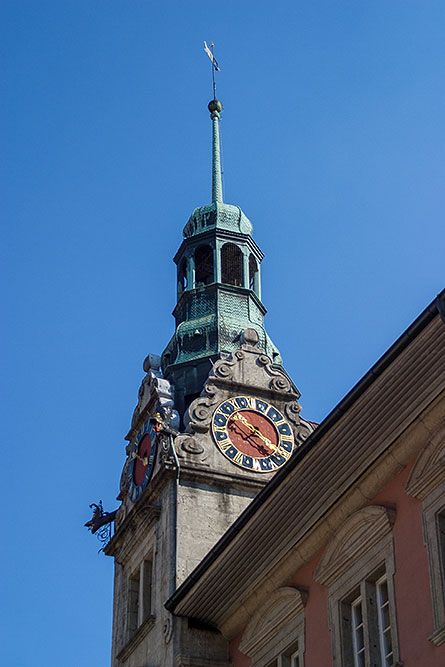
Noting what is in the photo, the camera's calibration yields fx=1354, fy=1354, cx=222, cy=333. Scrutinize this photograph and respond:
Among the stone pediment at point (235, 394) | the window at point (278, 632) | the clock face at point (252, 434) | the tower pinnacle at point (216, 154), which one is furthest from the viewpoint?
the tower pinnacle at point (216, 154)

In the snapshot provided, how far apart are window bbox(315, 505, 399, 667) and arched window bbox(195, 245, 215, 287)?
75.3ft

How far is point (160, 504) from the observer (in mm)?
39000

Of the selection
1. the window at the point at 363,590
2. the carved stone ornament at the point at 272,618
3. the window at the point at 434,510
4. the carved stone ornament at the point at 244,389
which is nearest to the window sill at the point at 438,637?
the window at the point at 434,510

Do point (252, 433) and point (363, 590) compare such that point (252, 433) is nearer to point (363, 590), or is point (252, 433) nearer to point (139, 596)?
point (139, 596)

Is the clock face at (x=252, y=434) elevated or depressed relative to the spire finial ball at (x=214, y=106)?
depressed

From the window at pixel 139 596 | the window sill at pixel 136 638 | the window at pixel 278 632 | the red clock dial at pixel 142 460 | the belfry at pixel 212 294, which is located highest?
the belfry at pixel 212 294

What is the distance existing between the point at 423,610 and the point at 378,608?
1947 millimetres

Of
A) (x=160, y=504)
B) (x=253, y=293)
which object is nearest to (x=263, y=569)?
(x=160, y=504)

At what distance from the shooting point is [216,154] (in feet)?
181

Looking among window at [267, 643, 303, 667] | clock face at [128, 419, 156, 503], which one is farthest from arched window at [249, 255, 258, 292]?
window at [267, 643, 303, 667]

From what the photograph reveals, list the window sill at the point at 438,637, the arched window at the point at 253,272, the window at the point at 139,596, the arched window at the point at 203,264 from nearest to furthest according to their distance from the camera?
the window sill at the point at 438,637
the window at the point at 139,596
the arched window at the point at 203,264
the arched window at the point at 253,272

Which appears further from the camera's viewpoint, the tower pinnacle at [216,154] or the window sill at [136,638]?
the tower pinnacle at [216,154]

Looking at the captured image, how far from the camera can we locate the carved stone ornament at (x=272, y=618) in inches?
1123

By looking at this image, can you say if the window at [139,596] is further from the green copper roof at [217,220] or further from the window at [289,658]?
the green copper roof at [217,220]
